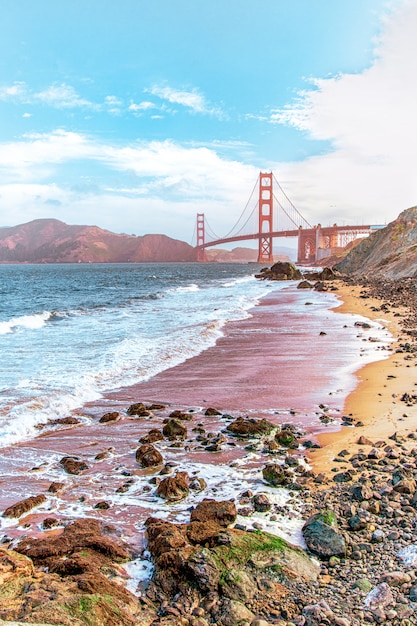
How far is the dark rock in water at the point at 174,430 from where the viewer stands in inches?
225

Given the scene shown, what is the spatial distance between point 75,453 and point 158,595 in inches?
107

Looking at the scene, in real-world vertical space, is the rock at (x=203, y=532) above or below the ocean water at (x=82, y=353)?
above

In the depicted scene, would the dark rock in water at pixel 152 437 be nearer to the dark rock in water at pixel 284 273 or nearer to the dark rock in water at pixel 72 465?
the dark rock in water at pixel 72 465

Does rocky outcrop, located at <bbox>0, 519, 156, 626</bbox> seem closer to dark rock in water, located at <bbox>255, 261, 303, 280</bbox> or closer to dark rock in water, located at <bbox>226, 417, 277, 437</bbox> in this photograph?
dark rock in water, located at <bbox>226, 417, 277, 437</bbox>

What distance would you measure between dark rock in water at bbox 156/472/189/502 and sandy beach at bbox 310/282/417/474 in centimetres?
129

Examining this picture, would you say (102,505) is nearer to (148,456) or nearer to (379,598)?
(148,456)

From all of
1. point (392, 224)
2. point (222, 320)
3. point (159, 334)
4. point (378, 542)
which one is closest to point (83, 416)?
point (378, 542)

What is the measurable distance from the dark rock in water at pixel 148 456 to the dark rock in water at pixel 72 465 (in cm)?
54

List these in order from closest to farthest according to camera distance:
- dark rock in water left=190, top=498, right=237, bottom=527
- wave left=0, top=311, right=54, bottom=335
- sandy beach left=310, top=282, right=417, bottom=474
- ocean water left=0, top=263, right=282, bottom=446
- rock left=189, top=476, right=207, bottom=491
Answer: dark rock in water left=190, top=498, right=237, bottom=527, rock left=189, top=476, right=207, bottom=491, sandy beach left=310, top=282, right=417, bottom=474, ocean water left=0, top=263, right=282, bottom=446, wave left=0, top=311, right=54, bottom=335

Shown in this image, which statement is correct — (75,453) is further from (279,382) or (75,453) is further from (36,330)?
(36,330)

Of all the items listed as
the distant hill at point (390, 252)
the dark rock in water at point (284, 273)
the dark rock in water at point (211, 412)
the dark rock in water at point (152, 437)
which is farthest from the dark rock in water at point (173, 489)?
the dark rock in water at point (284, 273)

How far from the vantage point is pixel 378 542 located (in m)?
3.36

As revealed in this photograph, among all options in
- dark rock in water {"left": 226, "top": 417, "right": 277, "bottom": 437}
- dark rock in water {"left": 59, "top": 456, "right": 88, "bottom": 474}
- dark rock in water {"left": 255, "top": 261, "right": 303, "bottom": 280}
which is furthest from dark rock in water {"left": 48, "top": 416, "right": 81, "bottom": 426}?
dark rock in water {"left": 255, "top": 261, "right": 303, "bottom": 280}

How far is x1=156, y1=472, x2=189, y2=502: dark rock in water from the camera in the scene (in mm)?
4191
